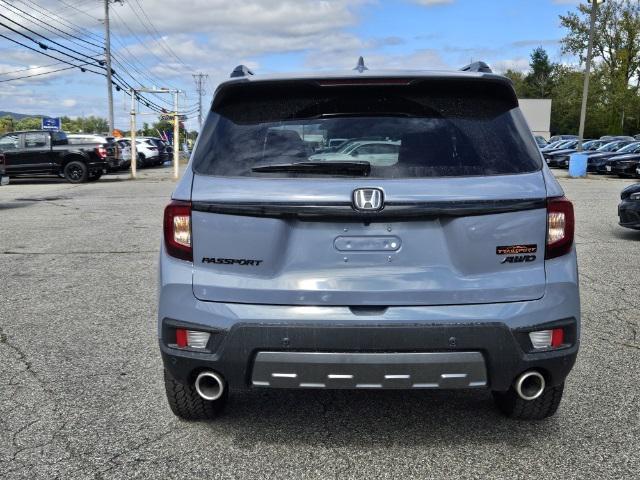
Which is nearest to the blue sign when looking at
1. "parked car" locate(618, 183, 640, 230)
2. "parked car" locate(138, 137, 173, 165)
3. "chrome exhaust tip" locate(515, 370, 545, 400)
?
"parked car" locate(138, 137, 173, 165)

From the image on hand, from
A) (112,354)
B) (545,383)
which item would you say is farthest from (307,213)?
(112,354)

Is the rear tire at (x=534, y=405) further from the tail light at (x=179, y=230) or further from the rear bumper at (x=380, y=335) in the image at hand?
the tail light at (x=179, y=230)

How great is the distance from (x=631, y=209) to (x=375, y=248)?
28.3ft

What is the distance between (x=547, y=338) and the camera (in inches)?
118

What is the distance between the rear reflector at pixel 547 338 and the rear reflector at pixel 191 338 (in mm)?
1447

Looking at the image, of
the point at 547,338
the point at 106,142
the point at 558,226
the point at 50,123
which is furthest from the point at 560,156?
the point at 50,123

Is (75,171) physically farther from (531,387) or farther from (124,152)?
(531,387)

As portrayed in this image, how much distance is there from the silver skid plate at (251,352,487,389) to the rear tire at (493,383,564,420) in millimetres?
664

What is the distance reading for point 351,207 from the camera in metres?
2.85

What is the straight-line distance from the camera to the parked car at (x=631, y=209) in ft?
33.4

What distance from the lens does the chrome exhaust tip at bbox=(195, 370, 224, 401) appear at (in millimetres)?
3148

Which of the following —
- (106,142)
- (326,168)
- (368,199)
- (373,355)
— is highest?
(326,168)

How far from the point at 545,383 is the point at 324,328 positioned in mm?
1104

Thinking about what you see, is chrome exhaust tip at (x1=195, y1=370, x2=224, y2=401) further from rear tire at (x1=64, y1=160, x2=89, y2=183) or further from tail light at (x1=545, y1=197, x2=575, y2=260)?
rear tire at (x1=64, y1=160, x2=89, y2=183)
